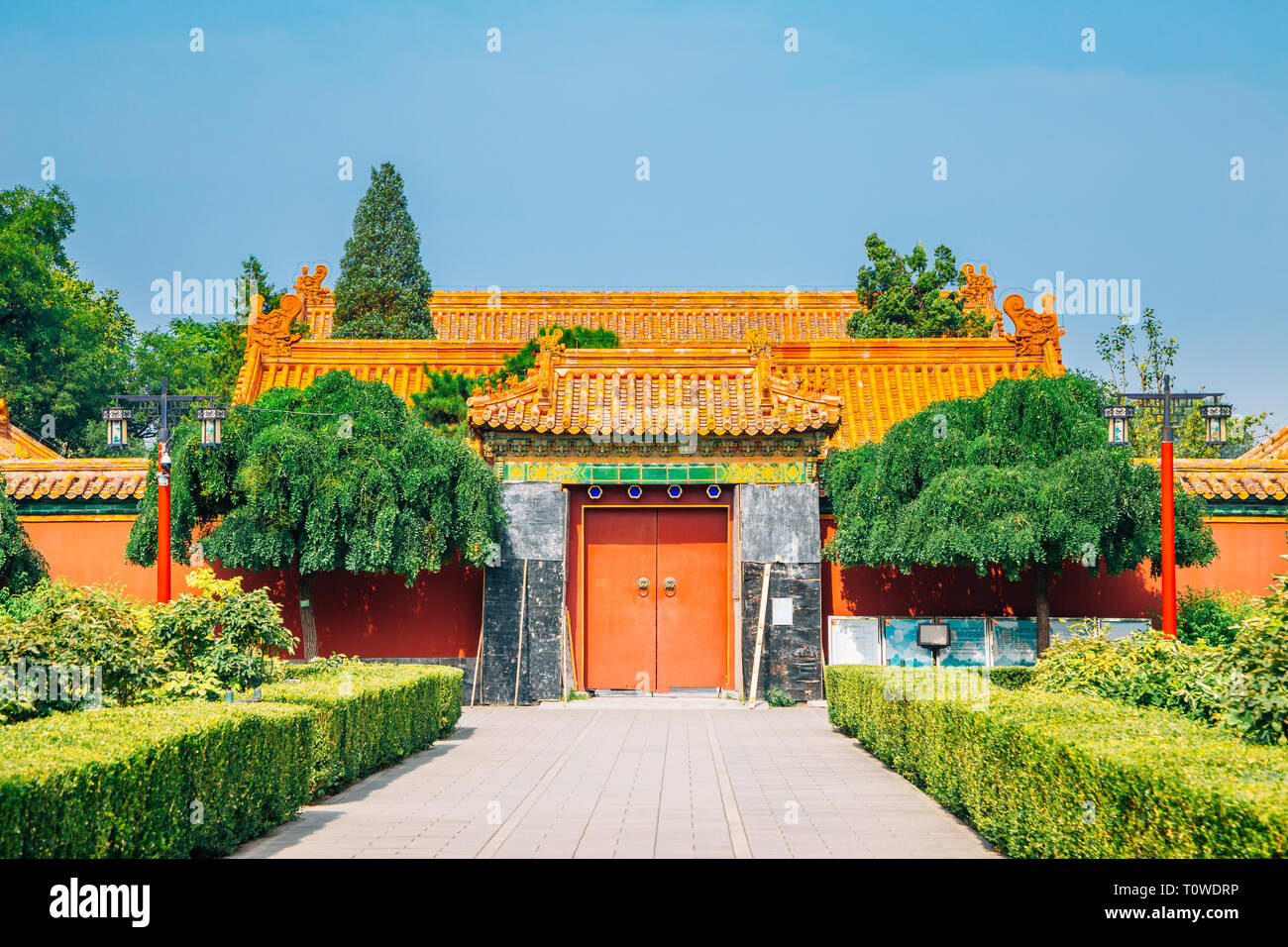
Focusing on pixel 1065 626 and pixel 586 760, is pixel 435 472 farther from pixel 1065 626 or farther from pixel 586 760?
pixel 1065 626

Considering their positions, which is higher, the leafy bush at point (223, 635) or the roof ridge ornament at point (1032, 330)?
the roof ridge ornament at point (1032, 330)

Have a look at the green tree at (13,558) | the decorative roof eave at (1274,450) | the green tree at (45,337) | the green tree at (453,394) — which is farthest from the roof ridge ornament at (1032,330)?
the green tree at (45,337)

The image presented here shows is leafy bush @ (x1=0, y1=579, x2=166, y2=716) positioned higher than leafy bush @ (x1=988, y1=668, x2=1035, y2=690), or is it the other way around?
leafy bush @ (x1=0, y1=579, x2=166, y2=716)

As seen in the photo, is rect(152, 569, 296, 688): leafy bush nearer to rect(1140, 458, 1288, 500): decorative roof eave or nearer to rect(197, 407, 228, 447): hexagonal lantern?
rect(197, 407, 228, 447): hexagonal lantern

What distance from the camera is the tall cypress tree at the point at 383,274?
2962 centimetres

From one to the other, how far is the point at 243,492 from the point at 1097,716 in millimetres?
11008

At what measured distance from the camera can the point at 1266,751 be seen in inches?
220

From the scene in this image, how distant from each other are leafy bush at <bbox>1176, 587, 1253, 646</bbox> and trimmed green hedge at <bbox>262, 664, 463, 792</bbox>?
922 cm

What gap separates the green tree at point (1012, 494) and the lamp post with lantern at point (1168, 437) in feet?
1.62

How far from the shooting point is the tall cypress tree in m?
29.6

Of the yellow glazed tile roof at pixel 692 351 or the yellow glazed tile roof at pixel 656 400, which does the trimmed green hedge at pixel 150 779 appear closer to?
the yellow glazed tile roof at pixel 656 400

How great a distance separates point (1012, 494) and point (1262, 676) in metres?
7.93

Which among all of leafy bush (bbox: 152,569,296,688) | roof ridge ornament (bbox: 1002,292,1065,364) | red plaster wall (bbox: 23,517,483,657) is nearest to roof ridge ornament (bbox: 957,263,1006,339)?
roof ridge ornament (bbox: 1002,292,1065,364)
